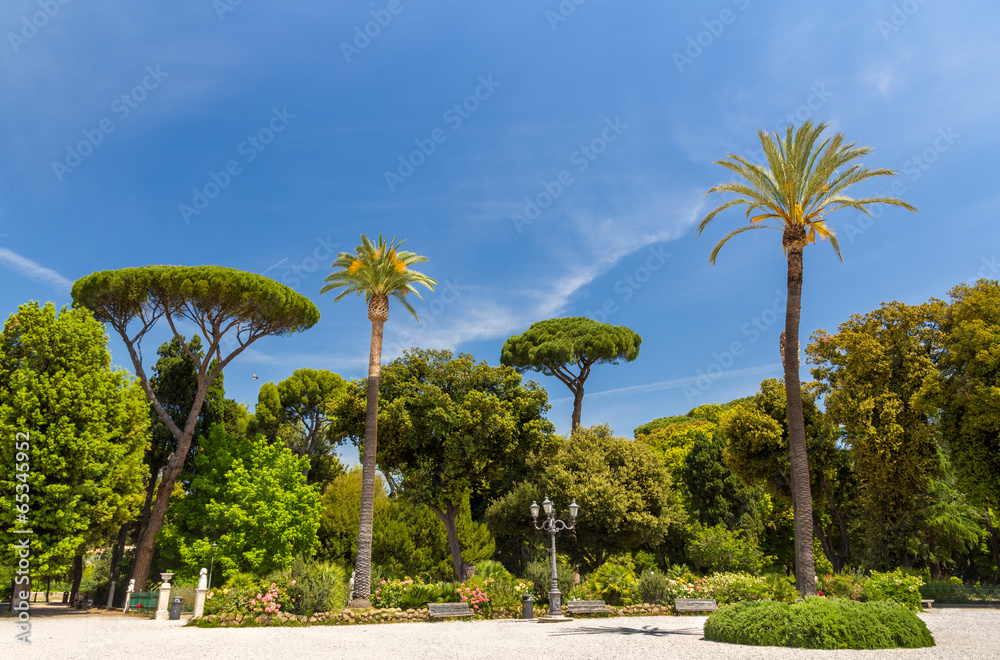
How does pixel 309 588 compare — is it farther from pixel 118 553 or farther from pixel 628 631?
pixel 118 553

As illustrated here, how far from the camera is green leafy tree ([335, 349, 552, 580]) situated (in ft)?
86.6

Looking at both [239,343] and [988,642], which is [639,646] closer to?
[988,642]

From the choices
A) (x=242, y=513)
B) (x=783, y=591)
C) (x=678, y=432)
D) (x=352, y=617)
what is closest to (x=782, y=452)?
(x=783, y=591)

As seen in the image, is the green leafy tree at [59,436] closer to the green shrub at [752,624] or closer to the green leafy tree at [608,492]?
the green leafy tree at [608,492]

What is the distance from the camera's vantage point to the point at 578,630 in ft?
48.6

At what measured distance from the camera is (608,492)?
89.7 feet

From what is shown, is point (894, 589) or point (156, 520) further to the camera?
point (156, 520)

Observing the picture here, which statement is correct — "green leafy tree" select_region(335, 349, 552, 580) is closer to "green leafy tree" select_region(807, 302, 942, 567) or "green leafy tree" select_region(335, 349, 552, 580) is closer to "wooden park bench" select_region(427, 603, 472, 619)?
"wooden park bench" select_region(427, 603, 472, 619)

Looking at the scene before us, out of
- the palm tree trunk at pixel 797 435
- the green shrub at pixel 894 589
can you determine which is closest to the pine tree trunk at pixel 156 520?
the palm tree trunk at pixel 797 435

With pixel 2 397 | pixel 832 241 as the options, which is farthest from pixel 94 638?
pixel 832 241

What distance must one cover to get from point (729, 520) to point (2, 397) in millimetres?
33776

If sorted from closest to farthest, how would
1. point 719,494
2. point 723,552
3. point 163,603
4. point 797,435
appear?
point 797,435 → point 163,603 → point 723,552 → point 719,494

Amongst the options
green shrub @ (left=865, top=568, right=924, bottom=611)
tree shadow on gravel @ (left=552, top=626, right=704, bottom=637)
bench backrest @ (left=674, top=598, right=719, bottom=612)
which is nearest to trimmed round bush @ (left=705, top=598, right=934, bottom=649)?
tree shadow on gravel @ (left=552, top=626, right=704, bottom=637)

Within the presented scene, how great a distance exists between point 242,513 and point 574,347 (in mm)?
21368
